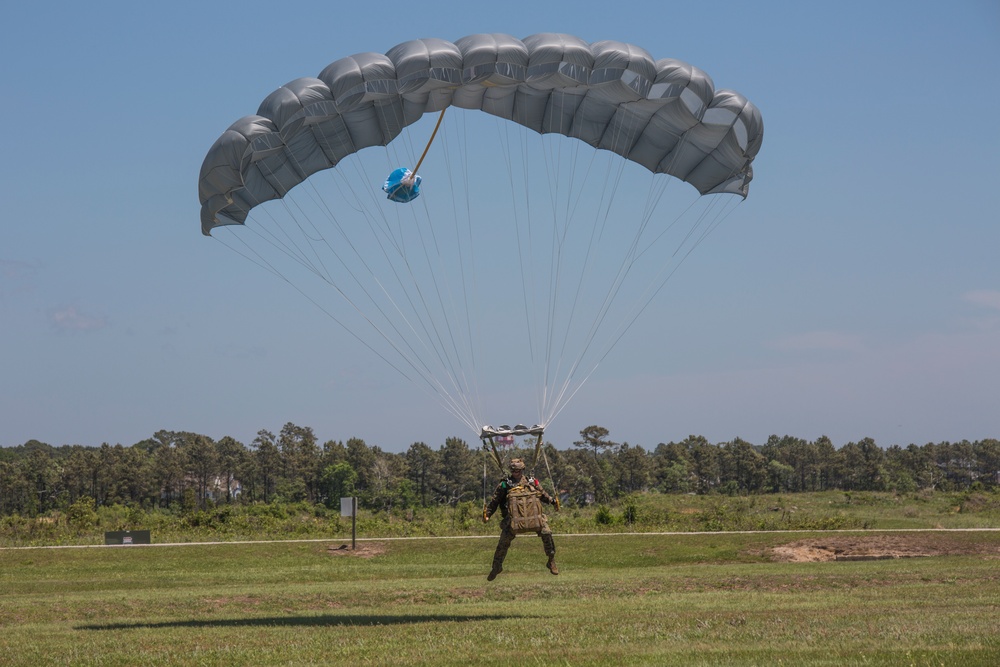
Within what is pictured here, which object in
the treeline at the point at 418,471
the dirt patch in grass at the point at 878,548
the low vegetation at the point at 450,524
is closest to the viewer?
the dirt patch in grass at the point at 878,548

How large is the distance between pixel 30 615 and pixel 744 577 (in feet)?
50.6

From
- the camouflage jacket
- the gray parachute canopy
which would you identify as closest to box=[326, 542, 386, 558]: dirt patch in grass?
the gray parachute canopy

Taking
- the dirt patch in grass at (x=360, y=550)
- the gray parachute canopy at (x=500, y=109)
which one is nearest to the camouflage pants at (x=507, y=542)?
the gray parachute canopy at (x=500, y=109)

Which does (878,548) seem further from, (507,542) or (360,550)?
(507,542)

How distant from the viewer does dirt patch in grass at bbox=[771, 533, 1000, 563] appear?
31.0 meters

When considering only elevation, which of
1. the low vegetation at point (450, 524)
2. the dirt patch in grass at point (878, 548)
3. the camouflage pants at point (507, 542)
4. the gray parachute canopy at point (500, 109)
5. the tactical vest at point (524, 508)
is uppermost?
the gray parachute canopy at point (500, 109)

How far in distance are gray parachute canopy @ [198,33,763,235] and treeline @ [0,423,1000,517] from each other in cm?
7457

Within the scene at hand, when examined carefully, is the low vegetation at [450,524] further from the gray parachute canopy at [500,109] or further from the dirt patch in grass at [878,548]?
the gray parachute canopy at [500,109]

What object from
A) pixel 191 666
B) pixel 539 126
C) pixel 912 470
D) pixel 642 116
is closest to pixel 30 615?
pixel 191 666

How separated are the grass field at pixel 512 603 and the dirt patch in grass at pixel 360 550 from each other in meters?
0.14

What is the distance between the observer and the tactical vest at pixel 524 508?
17.3 meters

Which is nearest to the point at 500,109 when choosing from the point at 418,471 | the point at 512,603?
the point at 512,603

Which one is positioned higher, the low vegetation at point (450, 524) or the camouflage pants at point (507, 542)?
the camouflage pants at point (507, 542)

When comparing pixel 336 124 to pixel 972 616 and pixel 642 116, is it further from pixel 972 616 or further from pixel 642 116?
pixel 972 616
